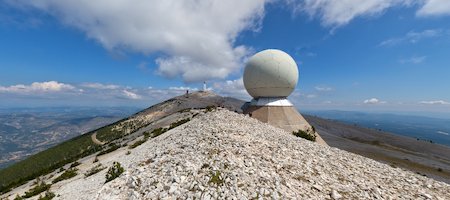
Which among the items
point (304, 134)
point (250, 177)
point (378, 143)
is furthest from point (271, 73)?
point (378, 143)

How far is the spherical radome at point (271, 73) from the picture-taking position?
3803 cm

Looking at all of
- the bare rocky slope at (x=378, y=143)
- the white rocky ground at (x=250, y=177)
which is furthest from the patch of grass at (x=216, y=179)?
the bare rocky slope at (x=378, y=143)

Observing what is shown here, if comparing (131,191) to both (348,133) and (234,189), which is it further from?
(348,133)

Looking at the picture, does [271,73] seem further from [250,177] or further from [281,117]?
[250,177]

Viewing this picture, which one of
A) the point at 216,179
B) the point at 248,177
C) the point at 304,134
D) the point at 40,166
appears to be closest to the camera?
the point at 216,179

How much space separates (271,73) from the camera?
124 feet

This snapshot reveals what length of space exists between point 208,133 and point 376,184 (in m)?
12.6

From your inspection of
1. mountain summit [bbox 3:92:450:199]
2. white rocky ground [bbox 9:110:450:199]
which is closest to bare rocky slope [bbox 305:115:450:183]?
white rocky ground [bbox 9:110:450:199]

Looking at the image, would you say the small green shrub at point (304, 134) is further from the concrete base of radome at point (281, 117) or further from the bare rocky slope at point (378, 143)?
the bare rocky slope at point (378, 143)

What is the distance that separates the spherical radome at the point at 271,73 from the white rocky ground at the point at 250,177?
19.8 meters

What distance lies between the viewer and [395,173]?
1767 cm

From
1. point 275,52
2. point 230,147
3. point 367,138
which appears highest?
point 275,52

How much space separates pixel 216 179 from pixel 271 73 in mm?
27802

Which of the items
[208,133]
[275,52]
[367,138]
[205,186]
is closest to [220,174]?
[205,186]
